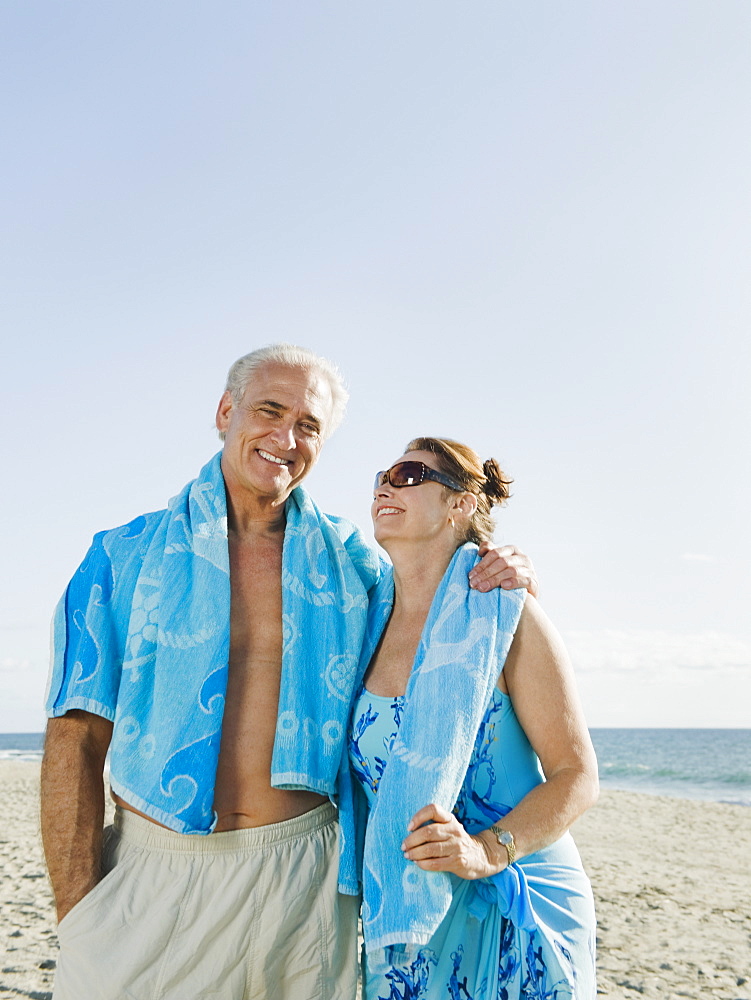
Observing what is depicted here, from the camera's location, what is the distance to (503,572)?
2.59 meters

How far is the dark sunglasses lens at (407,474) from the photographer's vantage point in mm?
2848

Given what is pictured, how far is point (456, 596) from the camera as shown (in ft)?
8.52

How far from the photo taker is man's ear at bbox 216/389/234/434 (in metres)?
3.21

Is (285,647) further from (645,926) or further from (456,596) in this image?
(645,926)

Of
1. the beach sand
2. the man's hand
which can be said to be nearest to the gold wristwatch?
the man's hand

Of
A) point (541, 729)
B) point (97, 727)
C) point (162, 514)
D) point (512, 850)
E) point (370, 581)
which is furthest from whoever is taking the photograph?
point (370, 581)

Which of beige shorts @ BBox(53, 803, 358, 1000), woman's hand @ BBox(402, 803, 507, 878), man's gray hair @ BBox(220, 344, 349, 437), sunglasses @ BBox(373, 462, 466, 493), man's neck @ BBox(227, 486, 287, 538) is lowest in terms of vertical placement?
beige shorts @ BBox(53, 803, 358, 1000)

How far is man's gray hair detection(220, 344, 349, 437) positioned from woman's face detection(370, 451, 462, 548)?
511 millimetres

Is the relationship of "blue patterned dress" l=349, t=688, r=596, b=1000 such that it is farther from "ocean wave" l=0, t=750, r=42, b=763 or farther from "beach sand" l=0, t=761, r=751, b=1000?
"ocean wave" l=0, t=750, r=42, b=763

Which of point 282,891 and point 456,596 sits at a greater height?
point 456,596

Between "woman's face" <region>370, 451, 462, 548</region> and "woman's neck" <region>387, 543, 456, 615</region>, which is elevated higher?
"woman's face" <region>370, 451, 462, 548</region>

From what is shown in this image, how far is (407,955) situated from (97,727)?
3.86 feet

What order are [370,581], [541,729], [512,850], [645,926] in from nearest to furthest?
[512,850] < [541,729] < [370,581] < [645,926]

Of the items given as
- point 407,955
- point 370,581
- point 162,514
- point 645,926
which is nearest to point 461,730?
point 407,955
